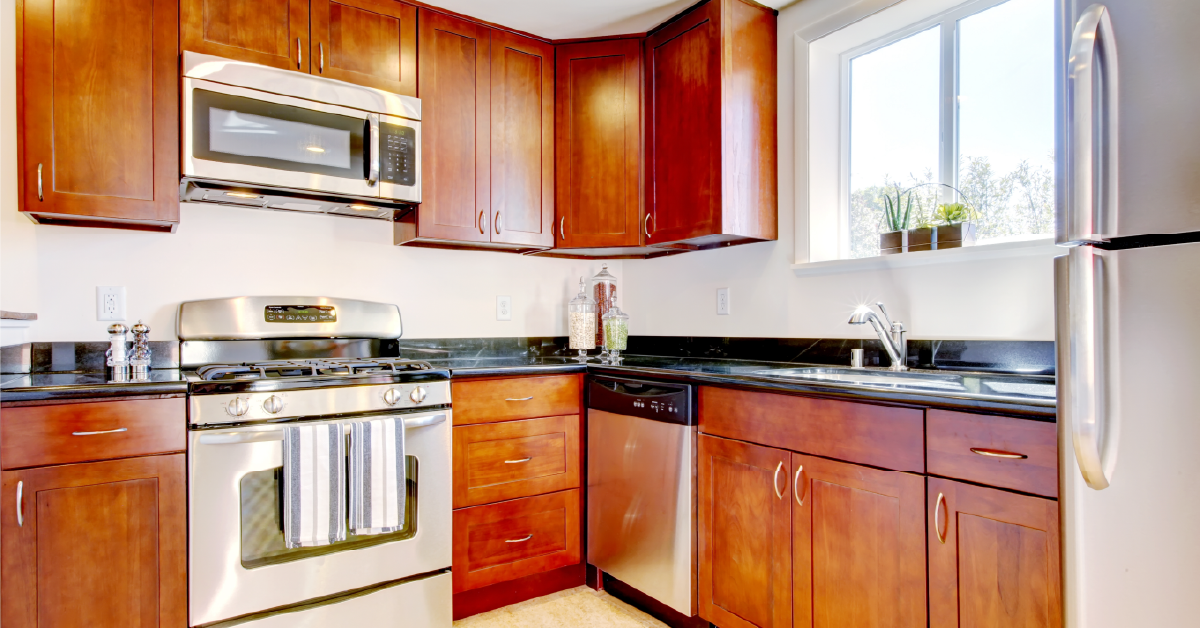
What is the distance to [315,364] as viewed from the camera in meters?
2.08

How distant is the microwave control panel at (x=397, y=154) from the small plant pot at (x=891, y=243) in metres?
1.72

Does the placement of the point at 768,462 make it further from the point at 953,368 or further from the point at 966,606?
the point at 953,368

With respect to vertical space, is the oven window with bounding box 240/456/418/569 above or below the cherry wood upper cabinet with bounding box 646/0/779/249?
below

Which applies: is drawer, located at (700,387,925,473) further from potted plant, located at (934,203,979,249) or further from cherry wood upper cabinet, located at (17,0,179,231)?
cherry wood upper cabinet, located at (17,0,179,231)

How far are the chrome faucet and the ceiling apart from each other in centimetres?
129

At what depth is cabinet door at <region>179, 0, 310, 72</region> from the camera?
2008 mm

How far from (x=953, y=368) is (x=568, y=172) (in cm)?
168

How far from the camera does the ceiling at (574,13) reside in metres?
2.41

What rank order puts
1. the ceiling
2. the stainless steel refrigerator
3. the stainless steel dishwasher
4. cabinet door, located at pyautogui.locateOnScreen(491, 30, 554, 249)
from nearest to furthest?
the stainless steel refrigerator < the stainless steel dishwasher < the ceiling < cabinet door, located at pyautogui.locateOnScreen(491, 30, 554, 249)

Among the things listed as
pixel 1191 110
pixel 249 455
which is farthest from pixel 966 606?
pixel 249 455

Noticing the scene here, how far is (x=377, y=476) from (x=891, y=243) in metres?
1.86

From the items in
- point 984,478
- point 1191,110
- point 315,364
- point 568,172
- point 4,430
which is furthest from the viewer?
point 568,172

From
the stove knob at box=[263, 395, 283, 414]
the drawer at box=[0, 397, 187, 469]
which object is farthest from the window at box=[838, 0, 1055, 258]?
the drawer at box=[0, 397, 187, 469]

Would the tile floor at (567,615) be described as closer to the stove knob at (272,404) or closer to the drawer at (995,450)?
the stove knob at (272,404)
